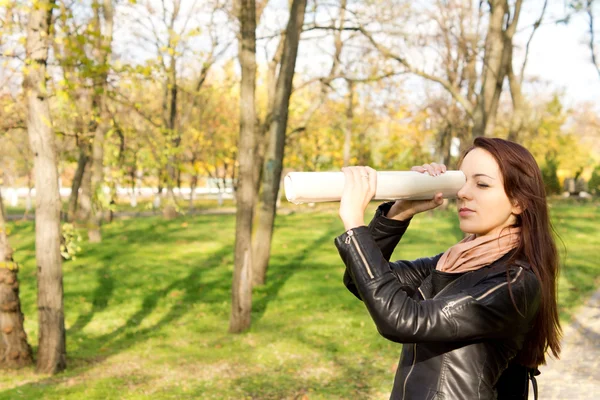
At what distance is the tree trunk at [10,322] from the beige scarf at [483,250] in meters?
7.05

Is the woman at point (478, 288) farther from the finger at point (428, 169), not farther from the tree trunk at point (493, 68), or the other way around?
the tree trunk at point (493, 68)

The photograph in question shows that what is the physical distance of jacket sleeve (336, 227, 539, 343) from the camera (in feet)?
6.49

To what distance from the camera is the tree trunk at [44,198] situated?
313 inches

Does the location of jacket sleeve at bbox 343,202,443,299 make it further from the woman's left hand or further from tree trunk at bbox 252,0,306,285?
tree trunk at bbox 252,0,306,285

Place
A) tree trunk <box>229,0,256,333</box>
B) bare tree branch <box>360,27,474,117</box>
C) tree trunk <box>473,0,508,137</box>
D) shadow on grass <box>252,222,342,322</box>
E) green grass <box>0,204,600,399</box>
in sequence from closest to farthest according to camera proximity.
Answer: green grass <box>0,204,600,399</box> → tree trunk <box>229,0,256,333</box> → tree trunk <box>473,0,508,137</box> → bare tree branch <box>360,27,474,117</box> → shadow on grass <box>252,222,342,322</box>

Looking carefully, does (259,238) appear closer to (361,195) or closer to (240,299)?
(240,299)

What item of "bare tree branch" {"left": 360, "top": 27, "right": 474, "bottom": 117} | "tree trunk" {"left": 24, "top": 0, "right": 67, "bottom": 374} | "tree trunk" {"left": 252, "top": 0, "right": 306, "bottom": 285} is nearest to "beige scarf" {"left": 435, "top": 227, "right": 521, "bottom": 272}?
"tree trunk" {"left": 24, "top": 0, "right": 67, "bottom": 374}

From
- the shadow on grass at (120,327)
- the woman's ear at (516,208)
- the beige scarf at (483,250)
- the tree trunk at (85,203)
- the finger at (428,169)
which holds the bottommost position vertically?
the shadow on grass at (120,327)

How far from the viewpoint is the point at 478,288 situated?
210 centimetres

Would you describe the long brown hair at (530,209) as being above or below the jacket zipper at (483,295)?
above

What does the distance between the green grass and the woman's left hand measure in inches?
211

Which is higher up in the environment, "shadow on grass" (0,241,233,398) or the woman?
the woman

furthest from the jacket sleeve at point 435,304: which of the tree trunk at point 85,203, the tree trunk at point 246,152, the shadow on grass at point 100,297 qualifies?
the tree trunk at point 85,203

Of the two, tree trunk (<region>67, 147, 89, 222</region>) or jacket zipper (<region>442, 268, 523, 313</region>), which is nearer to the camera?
jacket zipper (<region>442, 268, 523, 313</region>)
